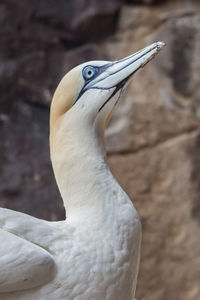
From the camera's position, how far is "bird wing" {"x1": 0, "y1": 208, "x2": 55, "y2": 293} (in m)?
1.54

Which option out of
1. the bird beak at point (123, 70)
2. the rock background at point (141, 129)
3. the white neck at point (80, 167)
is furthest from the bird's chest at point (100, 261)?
the rock background at point (141, 129)

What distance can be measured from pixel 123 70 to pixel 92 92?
0.13 m

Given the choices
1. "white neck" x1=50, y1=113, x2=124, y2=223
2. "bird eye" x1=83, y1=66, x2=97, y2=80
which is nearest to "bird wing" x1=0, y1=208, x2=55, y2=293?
"white neck" x1=50, y1=113, x2=124, y2=223

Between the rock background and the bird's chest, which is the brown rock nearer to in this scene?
the rock background

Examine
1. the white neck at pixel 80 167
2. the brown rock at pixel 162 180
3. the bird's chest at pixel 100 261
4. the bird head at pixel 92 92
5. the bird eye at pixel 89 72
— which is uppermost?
the bird eye at pixel 89 72

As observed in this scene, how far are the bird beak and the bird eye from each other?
2 cm

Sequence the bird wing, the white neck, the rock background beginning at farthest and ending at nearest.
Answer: the rock background, the white neck, the bird wing

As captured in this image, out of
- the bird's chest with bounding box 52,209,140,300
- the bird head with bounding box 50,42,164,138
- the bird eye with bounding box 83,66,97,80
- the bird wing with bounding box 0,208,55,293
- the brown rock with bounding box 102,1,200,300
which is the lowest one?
the brown rock with bounding box 102,1,200,300

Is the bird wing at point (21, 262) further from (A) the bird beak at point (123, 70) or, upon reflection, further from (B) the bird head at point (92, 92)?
(A) the bird beak at point (123, 70)

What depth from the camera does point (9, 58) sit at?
13.6ft

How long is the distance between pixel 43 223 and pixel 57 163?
0.25 meters

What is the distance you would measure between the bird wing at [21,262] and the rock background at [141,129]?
239 cm

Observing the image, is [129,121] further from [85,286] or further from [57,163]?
[85,286]

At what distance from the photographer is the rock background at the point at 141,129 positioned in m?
4.07
